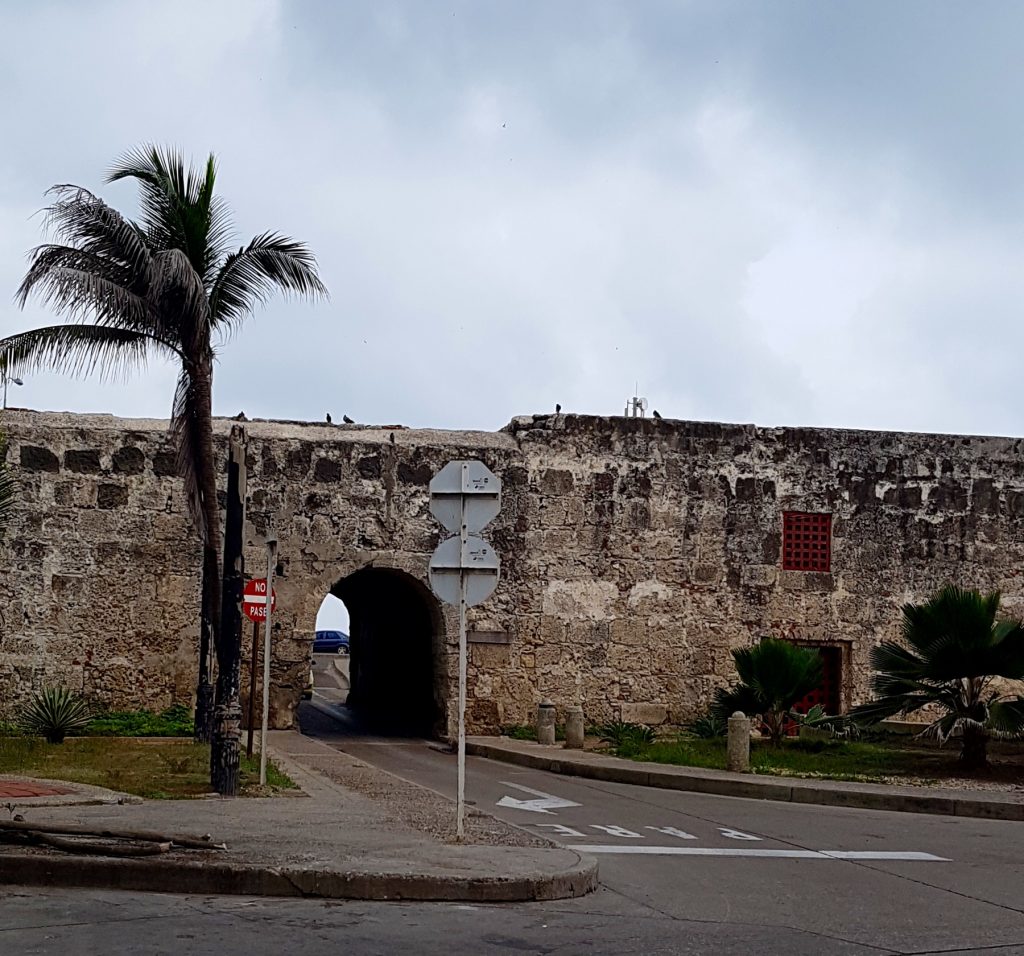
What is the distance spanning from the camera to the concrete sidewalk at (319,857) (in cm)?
771

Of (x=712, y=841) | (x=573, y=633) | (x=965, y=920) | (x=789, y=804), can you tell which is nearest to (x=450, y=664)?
(x=573, y=633)

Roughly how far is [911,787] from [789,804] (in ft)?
5.03

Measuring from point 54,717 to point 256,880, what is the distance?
10.8 meters

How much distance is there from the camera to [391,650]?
27.2 m

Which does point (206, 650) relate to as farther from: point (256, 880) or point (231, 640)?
point (256, 880)

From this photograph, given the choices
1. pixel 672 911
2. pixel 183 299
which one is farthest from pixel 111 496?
pixel 672 911

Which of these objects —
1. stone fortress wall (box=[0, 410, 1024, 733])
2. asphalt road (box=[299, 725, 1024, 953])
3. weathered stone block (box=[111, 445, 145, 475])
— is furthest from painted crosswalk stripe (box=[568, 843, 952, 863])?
weathered stone block (box=[111, 445, 145, 475])

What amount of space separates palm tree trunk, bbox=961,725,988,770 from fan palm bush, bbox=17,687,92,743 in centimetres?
1147

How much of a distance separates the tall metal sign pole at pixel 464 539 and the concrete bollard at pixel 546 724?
10201 millimetres

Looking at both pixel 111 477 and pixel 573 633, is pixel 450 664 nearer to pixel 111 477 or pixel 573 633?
pixel 573 633

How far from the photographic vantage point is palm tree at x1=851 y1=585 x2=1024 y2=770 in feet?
49.9

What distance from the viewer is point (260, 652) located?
800 inches

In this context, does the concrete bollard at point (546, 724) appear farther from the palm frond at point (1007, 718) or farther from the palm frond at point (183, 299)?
the palm frond at point (183, 299)

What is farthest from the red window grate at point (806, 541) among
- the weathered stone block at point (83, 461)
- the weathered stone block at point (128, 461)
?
the weathered stone block at point (83, 461)
